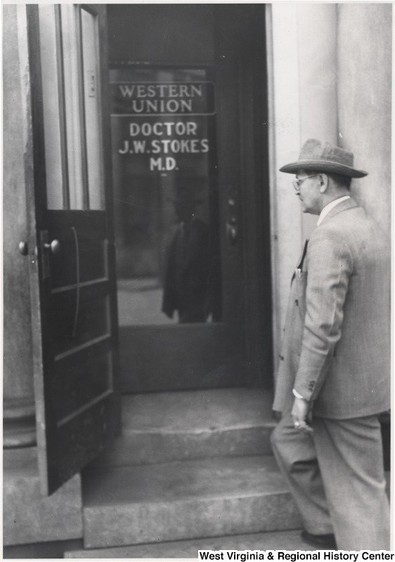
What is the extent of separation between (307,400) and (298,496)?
2.48ft

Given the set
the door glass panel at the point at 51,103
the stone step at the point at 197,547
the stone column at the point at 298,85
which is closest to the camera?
the door glass panel at the point at 51,103

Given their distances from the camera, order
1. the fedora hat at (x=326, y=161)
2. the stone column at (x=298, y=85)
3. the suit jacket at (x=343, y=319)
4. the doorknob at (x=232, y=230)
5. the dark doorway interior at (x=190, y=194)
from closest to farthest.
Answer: the suit jacket at (x=343, y=319), the fedora hat at (x=326, y=161), the stone column at (x=298, y=85), the dark doorway interior at (x=190, y=194), the doorknob at (x=232, y=230)

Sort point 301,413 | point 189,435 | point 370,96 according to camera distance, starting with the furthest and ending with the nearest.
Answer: point 189,435 → point 370,96 → point 301,413

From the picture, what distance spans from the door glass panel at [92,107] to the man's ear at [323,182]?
1.34 metres

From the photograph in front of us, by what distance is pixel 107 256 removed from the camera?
399cm

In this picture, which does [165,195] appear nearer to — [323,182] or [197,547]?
[323,182]

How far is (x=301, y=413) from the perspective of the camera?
2986 millimetres

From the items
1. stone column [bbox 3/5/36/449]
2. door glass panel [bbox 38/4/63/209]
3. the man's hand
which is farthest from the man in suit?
stone column [bbox 3/5/36/449]

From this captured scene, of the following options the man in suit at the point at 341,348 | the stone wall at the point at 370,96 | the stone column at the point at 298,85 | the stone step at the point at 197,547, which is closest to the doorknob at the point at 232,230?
the stone column at the point at 298,85

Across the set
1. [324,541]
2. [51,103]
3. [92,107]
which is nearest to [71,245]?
[51,103]

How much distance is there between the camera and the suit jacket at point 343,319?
2.92 meters

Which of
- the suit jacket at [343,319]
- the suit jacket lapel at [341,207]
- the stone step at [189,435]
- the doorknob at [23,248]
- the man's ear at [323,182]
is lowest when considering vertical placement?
the stone step at [189,435]

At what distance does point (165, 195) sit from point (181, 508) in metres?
2.16

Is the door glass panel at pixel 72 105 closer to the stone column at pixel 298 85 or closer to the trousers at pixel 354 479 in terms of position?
the stone column at pixel 298 85
